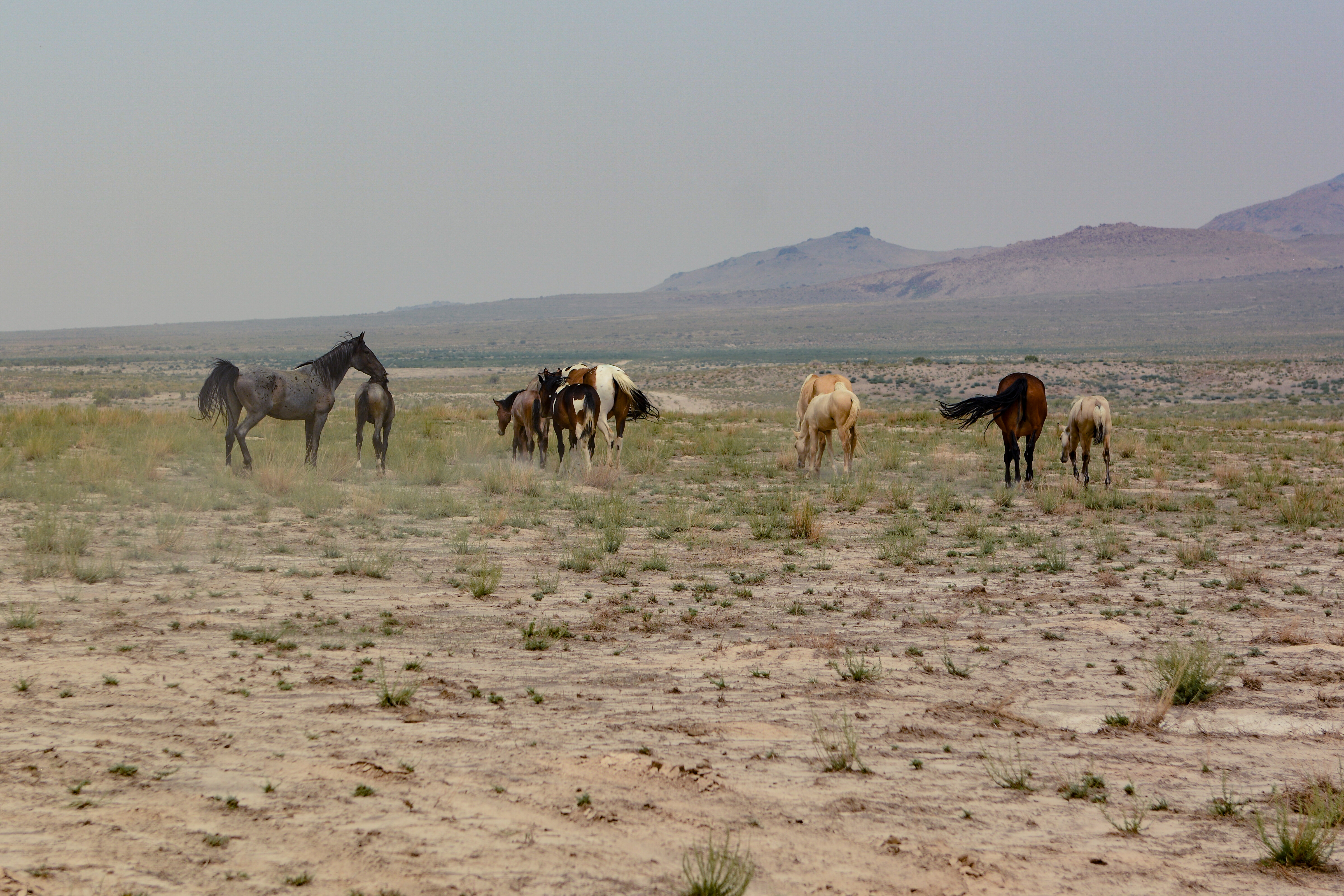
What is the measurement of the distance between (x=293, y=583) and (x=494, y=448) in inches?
426

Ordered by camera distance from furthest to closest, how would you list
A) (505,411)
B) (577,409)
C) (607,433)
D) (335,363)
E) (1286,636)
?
(505,411), (607,433), (577,409), (335,363), (1286,636)

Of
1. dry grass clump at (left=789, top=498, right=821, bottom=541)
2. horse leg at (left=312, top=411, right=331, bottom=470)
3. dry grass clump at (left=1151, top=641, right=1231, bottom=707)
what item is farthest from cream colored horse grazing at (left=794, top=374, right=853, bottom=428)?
dry grass clump at (left=1151, top=641, right=1231, bottom=707)

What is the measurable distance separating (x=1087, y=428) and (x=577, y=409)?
7.74m

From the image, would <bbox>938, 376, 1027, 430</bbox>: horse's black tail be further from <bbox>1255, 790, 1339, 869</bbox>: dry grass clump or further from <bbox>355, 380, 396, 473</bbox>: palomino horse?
<bbox>1255, 790, 1339, 869</bbox>: dry grass clump

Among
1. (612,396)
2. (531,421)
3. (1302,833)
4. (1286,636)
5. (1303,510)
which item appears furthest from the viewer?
(531,421)

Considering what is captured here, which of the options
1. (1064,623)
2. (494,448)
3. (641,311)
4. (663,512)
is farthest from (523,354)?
(641,311)

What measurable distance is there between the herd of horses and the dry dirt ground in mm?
Answer: 1685

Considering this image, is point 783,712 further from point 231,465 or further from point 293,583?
point 231,465

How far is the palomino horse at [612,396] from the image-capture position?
1677 cm

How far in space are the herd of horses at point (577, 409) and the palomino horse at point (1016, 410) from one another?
16mm

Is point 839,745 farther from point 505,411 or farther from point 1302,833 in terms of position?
point 505,411

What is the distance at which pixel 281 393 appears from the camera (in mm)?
14883

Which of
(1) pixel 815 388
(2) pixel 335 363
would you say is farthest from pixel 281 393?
(1) pixel 815 388

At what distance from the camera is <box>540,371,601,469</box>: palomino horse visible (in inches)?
625
